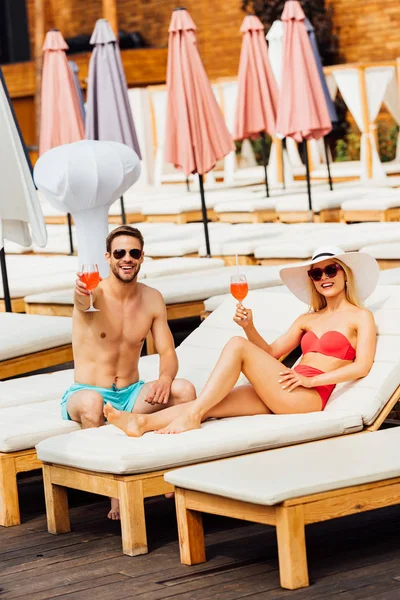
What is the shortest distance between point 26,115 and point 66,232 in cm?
772

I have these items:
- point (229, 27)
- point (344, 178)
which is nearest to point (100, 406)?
point (344, 178)

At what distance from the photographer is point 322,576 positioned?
12.0ft

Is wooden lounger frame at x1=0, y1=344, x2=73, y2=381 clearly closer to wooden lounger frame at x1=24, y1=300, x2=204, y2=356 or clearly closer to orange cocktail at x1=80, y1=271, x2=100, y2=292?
wooden lounger frame at x1=24, y1=300, x2=204, y2=356

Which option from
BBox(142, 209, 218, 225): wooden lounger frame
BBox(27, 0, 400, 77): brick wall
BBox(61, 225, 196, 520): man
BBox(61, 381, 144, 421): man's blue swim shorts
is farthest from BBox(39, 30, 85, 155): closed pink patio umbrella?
BBox(27, 0, 400, 77): brick wall

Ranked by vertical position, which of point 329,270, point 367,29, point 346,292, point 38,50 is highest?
point 38,50

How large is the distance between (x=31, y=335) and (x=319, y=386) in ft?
6.43

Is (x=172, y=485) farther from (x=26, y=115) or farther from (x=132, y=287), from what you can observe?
(x=26, y=115)

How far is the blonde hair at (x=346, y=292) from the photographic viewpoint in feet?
15.9

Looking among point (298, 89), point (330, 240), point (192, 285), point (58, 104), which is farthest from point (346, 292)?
point (58, 104)

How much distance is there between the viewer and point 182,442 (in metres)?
4.10

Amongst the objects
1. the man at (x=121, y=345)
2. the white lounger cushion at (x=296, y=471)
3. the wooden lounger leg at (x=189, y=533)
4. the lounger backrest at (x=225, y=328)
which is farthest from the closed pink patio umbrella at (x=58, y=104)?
the wooden lounger leg at (x=189, y=533)

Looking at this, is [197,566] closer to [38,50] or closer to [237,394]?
[237,394]

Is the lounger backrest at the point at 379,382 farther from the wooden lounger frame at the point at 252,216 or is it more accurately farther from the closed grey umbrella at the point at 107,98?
the wooden lounger frame at the point at 252,216

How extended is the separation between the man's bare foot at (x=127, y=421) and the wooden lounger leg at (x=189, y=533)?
46 centimetres
